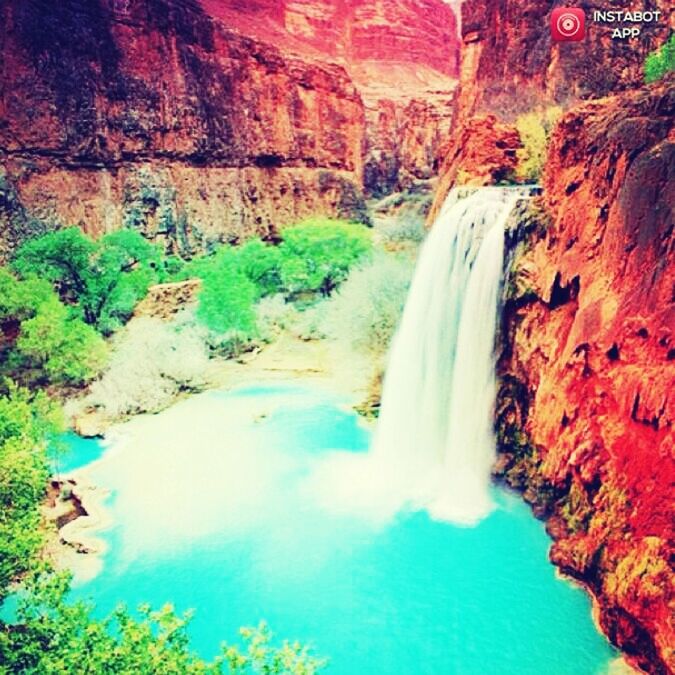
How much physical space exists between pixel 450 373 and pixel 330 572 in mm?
5564

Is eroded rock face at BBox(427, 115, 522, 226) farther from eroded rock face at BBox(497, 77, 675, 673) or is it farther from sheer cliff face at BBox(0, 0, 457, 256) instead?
sheer cliff face at BBox(0, 0, 457, 256)

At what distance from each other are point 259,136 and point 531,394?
29252mm

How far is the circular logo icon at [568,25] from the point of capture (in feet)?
73.5

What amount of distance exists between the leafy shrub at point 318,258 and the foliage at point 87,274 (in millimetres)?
6522

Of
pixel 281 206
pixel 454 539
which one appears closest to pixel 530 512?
pixel 454 539

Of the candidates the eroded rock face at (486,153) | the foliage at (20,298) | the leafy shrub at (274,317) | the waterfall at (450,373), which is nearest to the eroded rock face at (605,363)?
the waterfall at (450,373)

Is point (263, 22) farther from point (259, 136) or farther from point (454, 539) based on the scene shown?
point (454, 539)

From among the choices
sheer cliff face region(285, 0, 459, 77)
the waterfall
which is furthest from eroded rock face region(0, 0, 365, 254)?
sheer cliff face region(285, 0, 459, 77)

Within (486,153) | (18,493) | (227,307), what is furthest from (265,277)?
(18,493)

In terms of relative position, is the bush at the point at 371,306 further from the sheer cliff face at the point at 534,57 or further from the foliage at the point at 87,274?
the sheer cliff face at the point at 534,57

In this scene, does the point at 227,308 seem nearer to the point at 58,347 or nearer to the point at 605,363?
the point at 58,347

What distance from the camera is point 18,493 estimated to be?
8.33m

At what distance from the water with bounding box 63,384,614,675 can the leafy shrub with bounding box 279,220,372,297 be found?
12.9 m

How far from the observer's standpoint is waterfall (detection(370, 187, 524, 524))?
13039mm
